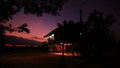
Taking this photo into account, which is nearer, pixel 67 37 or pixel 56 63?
pixel 67 37

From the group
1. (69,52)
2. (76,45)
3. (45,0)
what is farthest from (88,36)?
(45,0)

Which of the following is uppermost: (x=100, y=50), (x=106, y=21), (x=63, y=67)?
(x=106, y=21)

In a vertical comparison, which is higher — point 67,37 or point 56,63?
point 67,37

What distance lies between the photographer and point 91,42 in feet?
93.9

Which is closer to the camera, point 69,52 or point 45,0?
point 45,0

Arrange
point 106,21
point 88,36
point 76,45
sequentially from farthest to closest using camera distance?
point 106,21, point 76,45, point 88,36

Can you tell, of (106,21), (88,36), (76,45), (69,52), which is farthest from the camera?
(106,21)

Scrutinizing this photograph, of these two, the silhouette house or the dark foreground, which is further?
the silhouette house

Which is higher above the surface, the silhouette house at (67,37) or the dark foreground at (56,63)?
the silhouette house at (67,37)

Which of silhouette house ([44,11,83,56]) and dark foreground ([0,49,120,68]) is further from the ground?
silhouette house ([44,11,83,56])

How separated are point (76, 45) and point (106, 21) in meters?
11.0

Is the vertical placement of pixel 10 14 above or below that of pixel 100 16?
below

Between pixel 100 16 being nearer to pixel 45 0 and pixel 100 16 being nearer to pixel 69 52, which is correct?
pixel 69 52

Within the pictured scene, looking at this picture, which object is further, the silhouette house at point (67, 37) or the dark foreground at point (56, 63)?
the silhouette house at point (67, 37)
